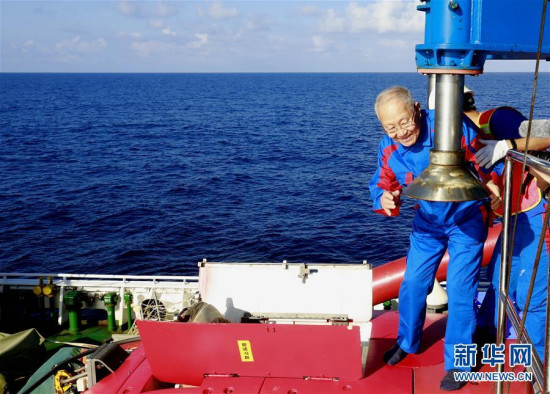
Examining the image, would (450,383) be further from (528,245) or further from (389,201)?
(389,201)

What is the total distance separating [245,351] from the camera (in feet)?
18.6

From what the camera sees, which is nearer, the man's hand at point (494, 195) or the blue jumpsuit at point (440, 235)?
the man's hand at point (494, 195)

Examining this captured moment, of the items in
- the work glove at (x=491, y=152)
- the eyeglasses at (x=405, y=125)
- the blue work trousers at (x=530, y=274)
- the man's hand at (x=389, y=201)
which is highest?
the eyeglasses at (x=405, y=125)

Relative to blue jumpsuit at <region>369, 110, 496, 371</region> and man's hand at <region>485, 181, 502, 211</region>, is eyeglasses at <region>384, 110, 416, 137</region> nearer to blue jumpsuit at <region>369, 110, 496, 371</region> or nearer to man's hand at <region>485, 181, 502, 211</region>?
blue jumpsuit at <region>369, 110, 496, 371</region>

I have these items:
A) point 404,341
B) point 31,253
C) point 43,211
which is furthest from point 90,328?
point 43,211

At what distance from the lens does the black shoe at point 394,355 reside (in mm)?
5844

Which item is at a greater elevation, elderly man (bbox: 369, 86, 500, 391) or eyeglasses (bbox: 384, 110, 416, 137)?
eyeglasses (bbox: 384, 110, 416, 137)

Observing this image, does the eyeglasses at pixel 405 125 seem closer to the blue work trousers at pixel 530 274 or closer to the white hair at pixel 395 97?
the white hair at pixel 395 97

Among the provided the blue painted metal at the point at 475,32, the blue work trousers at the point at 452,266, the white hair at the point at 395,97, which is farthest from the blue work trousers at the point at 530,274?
the blue painted metal at the point at 475,32

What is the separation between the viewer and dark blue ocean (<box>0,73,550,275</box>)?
28047 millimetres

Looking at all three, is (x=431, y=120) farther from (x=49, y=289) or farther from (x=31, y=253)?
(x=31, y=253)

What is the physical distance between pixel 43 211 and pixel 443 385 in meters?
33.2

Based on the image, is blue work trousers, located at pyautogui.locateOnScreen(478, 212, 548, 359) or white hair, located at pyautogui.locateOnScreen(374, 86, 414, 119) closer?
white hair, located at pyautogui.locateOnScreen(374, 86, 414, 119)

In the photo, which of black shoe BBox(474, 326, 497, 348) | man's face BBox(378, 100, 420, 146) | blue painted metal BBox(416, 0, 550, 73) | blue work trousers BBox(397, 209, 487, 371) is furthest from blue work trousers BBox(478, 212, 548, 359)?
blue painted metal BBox(416, 0, 550, 73)
